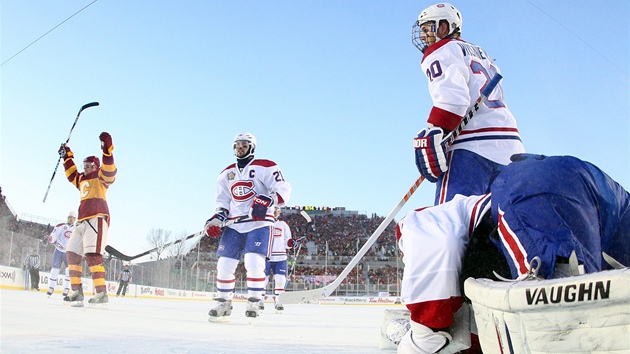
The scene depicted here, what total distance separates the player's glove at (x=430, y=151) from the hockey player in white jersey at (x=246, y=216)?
280 cm

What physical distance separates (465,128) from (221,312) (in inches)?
115

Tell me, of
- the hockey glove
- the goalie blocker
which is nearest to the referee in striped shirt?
the hockey glove

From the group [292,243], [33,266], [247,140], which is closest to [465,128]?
[247,140]

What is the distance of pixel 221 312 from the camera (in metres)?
4.40

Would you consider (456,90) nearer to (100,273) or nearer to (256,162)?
(256,162)

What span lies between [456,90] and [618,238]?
3.74 feet

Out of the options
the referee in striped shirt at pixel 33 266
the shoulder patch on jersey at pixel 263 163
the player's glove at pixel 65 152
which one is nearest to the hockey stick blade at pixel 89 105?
the player's glove at pixel 65 152

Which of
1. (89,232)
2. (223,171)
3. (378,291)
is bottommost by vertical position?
(378,291)

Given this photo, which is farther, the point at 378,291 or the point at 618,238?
the point at 378,291

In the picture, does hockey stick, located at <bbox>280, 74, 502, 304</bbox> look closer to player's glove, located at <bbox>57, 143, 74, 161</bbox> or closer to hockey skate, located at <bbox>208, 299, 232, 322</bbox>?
hockey skate, located at <bbox>208, 299, 232, 322</bbox>

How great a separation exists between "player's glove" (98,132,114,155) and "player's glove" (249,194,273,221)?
75.6 inches

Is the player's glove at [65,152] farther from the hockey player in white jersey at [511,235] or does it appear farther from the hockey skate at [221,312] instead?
the hockey player in white jersey at [511,235]

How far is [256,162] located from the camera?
16.7 ft

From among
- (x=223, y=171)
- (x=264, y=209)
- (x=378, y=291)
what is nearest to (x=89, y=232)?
(x=223, y=171)
